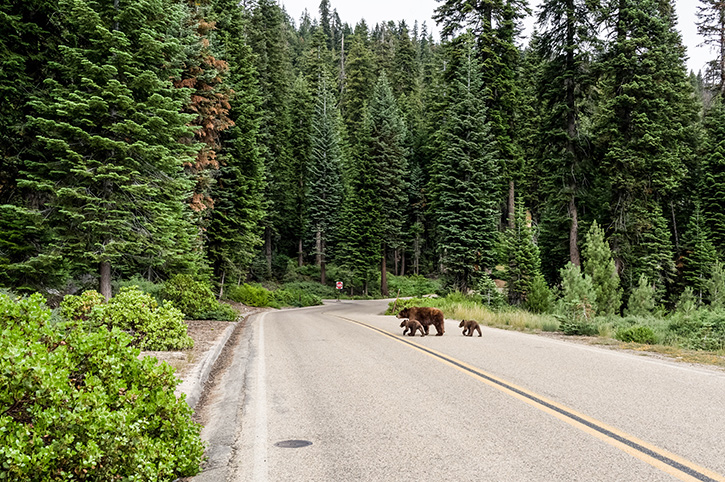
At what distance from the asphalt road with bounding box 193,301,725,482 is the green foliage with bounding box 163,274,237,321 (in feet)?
24.2

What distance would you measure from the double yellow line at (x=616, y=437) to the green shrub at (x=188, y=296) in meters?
11.4

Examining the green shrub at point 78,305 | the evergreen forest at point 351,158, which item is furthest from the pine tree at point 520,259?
the green shrub at point 78,305

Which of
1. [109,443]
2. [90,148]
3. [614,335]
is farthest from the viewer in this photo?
[90,148]

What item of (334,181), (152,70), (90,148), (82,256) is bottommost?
(82,256)

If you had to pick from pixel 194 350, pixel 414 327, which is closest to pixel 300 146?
pixel 414 327

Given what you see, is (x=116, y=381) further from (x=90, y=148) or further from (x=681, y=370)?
(x=90, y=148)

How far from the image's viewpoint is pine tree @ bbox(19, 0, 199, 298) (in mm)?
12070

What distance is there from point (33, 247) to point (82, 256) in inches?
63.8

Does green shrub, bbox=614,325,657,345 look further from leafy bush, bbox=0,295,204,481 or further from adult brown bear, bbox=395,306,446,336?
leafy bush, bbox=0,295,204,481

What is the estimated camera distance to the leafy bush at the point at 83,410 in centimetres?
281

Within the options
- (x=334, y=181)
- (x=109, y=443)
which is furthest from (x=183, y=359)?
(x=334, y=181)

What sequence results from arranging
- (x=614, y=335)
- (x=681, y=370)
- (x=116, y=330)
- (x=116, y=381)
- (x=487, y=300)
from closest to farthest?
1. (x=116, y=381)
2. (x=116, y=330)
3. (x=681, y=370)
4. (x=614, y=335)
5. (x=487, y=300)

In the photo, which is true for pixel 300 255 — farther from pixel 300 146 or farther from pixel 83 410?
pixel 83 410

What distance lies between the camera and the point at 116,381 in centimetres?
363
